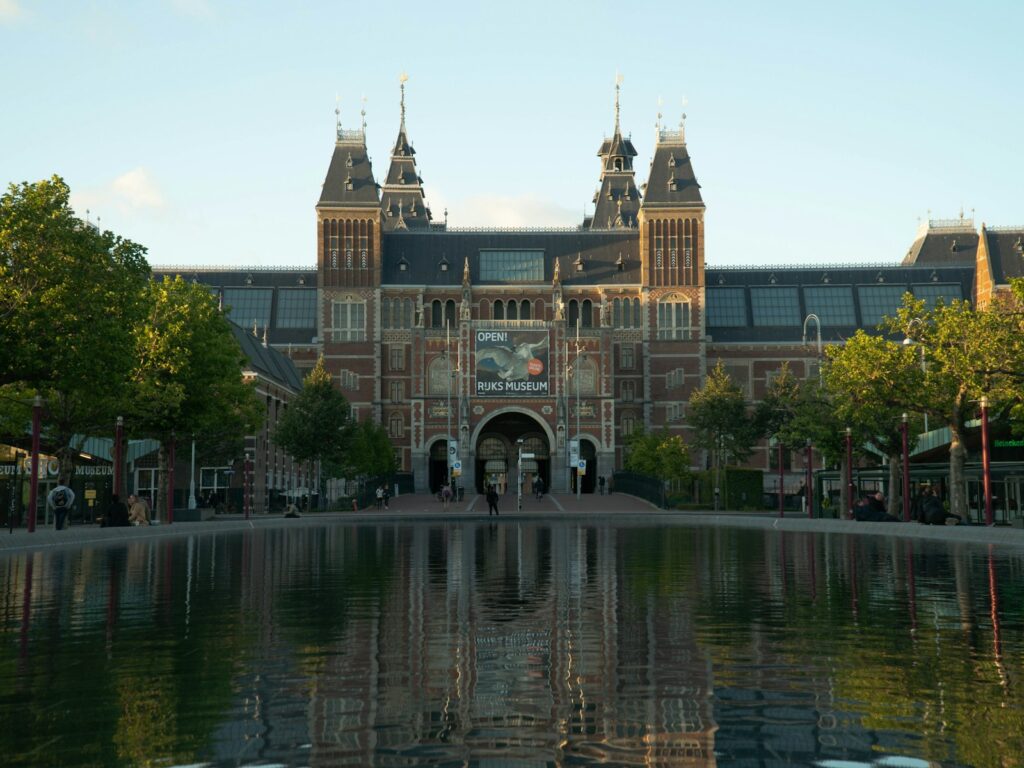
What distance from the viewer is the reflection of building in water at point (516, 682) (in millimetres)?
6516

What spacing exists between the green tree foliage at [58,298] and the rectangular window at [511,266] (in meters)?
69.3

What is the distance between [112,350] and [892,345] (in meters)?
27.0

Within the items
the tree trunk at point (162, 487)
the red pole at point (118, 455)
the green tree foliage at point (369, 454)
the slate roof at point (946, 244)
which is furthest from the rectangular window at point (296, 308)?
the red pole at point (118, 455)

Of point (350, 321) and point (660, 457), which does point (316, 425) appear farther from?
point (350, 321)

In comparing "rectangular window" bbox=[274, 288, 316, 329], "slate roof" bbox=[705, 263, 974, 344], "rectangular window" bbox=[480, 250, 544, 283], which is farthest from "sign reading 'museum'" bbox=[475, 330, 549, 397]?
"rectangular window" bbox=[274, 288, 316, 329]

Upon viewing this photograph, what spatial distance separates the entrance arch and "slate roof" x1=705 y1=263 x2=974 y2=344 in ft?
59.9

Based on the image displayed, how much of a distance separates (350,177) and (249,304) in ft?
51.1

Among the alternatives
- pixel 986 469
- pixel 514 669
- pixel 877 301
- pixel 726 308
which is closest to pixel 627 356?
pixel 726 308

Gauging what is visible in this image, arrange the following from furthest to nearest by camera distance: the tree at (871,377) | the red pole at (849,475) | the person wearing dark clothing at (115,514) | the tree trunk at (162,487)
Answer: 1. the tree trunk at (162,487)
2. the red pole at (849,475)
3. the tree at (871,377)
4. the person wearing dark clothing at (115,514)

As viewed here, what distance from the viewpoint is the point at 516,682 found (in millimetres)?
8523

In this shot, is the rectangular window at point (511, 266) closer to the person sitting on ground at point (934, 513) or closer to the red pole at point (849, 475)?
the red pole at point (849, 475)

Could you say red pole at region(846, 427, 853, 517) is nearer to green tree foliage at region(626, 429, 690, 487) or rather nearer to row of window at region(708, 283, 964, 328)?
green tree foliage at region(626, 429, 690, 487)

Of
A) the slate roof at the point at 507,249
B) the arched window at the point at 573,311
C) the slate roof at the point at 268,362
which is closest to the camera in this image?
the slate roof at the point at 268,362

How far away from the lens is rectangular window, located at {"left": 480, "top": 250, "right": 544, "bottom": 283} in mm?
103812
